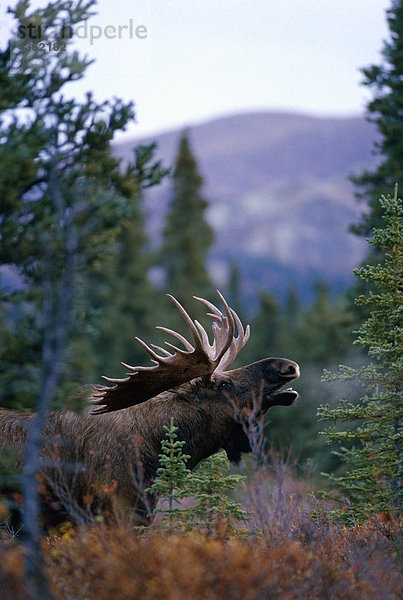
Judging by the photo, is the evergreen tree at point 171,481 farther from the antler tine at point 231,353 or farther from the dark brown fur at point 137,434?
the antler tine at point 231,353

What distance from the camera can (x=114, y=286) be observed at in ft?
94.0

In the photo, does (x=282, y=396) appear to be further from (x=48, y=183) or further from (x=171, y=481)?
(x=48, y=183)

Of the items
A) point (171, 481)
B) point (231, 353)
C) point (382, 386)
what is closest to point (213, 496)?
point (171, 481)

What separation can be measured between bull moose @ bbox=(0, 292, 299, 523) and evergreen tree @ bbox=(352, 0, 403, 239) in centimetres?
683

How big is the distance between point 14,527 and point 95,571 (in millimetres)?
2473

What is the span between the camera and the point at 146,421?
23.3ft

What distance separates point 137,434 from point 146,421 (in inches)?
6.9

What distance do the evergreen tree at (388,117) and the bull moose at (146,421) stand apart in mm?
6833

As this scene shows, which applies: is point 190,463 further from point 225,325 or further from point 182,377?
point 225,325

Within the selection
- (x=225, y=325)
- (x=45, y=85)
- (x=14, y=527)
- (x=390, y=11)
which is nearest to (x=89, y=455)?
(x=14, y=527)

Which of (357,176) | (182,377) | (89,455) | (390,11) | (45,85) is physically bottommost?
(89,455)

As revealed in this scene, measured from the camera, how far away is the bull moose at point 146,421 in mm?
6715

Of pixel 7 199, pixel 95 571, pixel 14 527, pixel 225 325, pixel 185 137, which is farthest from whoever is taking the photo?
pixel 185 137

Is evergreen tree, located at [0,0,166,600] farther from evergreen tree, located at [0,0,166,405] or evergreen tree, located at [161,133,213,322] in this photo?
evergreen tree, located at [161,133,213,322]
